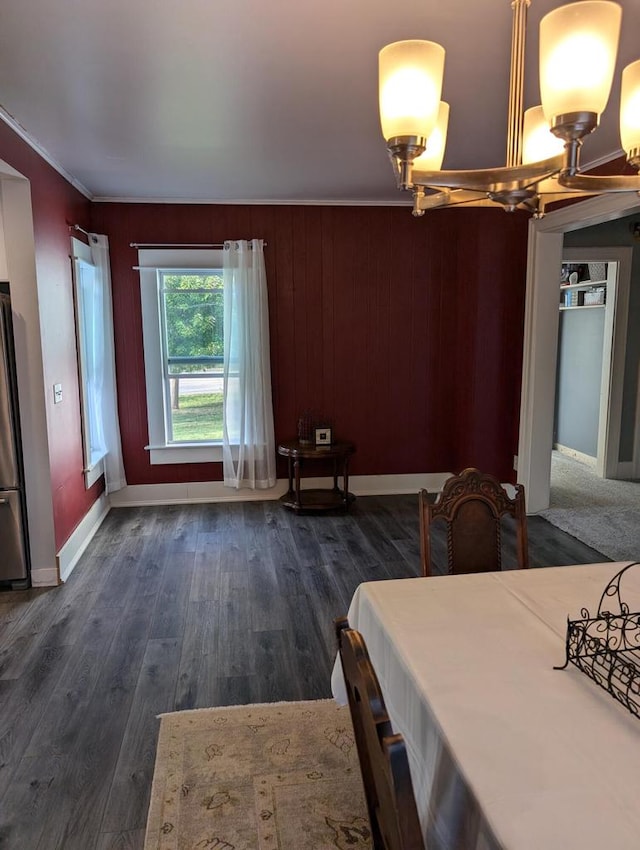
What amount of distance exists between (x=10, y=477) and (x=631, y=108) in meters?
3.48

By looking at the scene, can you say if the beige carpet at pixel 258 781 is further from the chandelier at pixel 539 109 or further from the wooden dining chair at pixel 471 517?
the chandelier at pixel 539 109

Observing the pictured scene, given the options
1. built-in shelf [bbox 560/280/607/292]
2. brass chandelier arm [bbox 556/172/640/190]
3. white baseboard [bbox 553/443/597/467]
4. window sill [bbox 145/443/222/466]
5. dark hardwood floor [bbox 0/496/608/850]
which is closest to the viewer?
brass chandelier arm [bbox 556/172/640/190]

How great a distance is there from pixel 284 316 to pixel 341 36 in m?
3.09

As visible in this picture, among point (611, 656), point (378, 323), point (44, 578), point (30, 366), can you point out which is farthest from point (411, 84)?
point (378, 323)

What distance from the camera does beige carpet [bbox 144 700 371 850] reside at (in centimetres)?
Result: 185

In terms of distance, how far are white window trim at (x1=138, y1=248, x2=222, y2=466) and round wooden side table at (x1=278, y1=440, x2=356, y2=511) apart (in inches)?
26.8

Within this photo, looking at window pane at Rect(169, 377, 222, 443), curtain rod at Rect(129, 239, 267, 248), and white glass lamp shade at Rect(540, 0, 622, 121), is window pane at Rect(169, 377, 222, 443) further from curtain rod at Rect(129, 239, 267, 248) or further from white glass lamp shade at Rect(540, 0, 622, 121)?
white glass lamp shade at Rect(540, 0, 622, 121)

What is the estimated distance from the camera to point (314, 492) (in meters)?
5.50

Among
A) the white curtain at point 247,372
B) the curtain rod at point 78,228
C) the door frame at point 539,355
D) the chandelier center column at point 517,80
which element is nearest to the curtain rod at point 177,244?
the white curtain at point 247,372

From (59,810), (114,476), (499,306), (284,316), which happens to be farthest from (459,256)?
(59,810)

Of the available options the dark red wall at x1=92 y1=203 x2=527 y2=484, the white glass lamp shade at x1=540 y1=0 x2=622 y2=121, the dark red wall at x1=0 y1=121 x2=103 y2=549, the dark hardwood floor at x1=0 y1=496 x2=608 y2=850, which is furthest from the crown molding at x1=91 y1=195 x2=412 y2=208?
the white glass lamp shade at x1=540 y1=0 x2=622 y2=121

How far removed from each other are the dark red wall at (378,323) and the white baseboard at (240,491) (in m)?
0.08

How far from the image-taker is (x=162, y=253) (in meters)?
5.05

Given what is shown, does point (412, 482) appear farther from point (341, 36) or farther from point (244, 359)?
point (341, 36)
